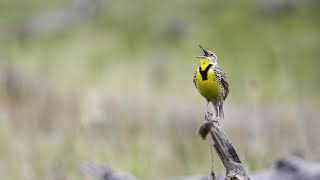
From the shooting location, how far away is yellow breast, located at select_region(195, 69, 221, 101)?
8.11 feet

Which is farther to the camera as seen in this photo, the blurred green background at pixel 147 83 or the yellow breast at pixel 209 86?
the blurred green background at pixel 147 83

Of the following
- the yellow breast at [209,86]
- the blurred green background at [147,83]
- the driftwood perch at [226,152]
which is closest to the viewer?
the driftwood perch at [226,152]

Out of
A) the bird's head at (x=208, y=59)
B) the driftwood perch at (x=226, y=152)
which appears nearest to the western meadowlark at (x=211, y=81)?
the bird's head at (x=208, y=59)

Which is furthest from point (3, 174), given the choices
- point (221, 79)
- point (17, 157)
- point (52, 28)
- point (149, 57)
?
point (52, 28)

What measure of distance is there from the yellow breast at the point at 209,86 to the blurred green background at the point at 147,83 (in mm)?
1650

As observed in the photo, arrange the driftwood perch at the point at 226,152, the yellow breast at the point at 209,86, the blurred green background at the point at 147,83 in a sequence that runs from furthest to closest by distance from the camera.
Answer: the blurred green background at the point at 147,83
the yellow breast at the point at 209,86
the driftwood perch at the point at 226,152

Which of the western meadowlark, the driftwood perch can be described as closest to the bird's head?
the western meadowlark

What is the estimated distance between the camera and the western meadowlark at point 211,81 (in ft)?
8.14

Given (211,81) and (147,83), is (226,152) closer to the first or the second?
(211,81)

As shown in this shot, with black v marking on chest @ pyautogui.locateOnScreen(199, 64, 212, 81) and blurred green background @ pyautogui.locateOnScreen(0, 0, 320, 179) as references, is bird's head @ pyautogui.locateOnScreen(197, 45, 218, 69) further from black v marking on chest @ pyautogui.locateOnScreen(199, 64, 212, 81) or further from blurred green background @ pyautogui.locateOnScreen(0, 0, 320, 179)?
blurred green background @ pyautogui.locateOnScreen(0, 0, 320, 179)

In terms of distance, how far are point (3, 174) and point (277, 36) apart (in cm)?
1936

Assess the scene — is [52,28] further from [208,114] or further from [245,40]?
[208,114]

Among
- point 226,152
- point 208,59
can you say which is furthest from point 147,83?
point 226,152

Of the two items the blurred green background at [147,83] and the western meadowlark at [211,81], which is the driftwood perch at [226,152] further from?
the blurred green background at [147,83]
